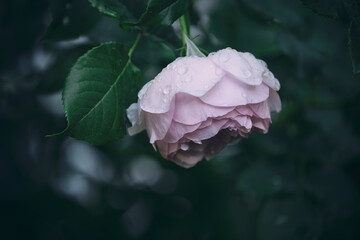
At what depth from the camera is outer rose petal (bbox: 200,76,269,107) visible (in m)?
0.60

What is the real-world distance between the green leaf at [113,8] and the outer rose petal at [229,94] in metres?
0.23

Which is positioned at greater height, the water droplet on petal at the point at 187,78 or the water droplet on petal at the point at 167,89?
the water droplet on petal at the point at 187,78

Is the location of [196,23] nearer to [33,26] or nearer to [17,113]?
[33,26]

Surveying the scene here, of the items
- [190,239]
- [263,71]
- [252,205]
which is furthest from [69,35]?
[252,205]

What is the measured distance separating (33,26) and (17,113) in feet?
1.49

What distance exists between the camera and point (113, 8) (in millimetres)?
692

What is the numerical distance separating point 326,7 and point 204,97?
Result: 0.82ft

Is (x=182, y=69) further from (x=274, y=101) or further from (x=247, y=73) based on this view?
(x=274, y=101)

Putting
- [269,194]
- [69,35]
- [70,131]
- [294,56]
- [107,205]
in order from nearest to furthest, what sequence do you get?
[70,131]
[69,35]
[294,56]
[269,194]
[107,205]

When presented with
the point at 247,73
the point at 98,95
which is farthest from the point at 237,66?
the point at 98,95

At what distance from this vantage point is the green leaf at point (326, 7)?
62 cm

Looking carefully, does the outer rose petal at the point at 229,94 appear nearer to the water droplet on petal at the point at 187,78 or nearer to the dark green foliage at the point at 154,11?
the water droplet on petal at the point at 187,78

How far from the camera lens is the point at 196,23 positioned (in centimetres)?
120

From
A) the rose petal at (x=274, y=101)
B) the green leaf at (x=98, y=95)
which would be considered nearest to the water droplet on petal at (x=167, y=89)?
the green leaf at (x=98, y=95)
